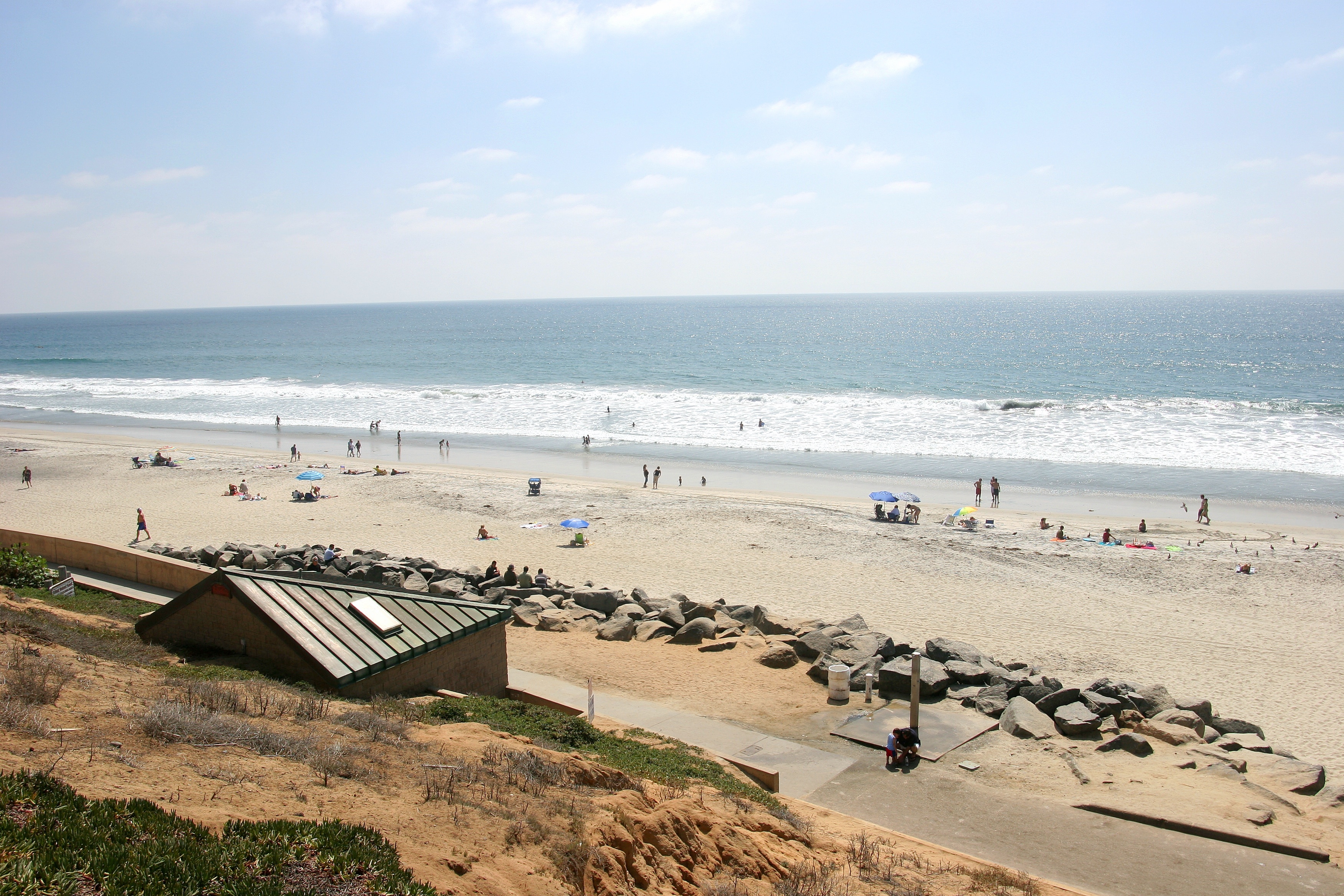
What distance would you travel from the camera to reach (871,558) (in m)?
23.9

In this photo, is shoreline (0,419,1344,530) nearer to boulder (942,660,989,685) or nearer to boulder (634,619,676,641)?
boulder (634,619,676,641)

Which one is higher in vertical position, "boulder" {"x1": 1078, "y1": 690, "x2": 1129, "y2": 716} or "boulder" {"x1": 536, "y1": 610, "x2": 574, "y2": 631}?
"boulder" {"x1": 1078, "y1": 690, "x2": 1129, "y2": 716}

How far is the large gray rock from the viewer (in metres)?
12.7

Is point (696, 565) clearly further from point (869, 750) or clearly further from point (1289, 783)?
point (1289, 783)

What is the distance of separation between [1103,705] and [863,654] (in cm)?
375

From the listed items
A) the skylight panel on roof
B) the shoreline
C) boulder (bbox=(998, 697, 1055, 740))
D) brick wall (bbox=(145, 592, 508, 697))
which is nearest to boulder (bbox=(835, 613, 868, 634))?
boulder (bbox=(998, 697, 1055, 740))

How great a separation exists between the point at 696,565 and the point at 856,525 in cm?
751

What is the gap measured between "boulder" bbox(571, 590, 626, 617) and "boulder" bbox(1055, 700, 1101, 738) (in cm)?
871

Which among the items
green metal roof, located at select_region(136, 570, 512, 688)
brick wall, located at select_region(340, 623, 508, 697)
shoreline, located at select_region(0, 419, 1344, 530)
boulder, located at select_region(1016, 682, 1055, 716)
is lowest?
boulder, located at select_region(1016, 682, 1055, 716)

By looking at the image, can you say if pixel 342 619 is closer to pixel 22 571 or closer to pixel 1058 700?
pixel 22 571

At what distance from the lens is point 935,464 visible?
40.4m

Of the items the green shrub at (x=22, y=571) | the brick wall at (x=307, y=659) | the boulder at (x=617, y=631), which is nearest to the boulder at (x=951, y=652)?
the boulder at (x=617, y=631)

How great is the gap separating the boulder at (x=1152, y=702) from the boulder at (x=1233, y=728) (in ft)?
1.79

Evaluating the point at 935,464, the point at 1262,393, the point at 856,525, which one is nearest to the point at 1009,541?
the point at 856,525
